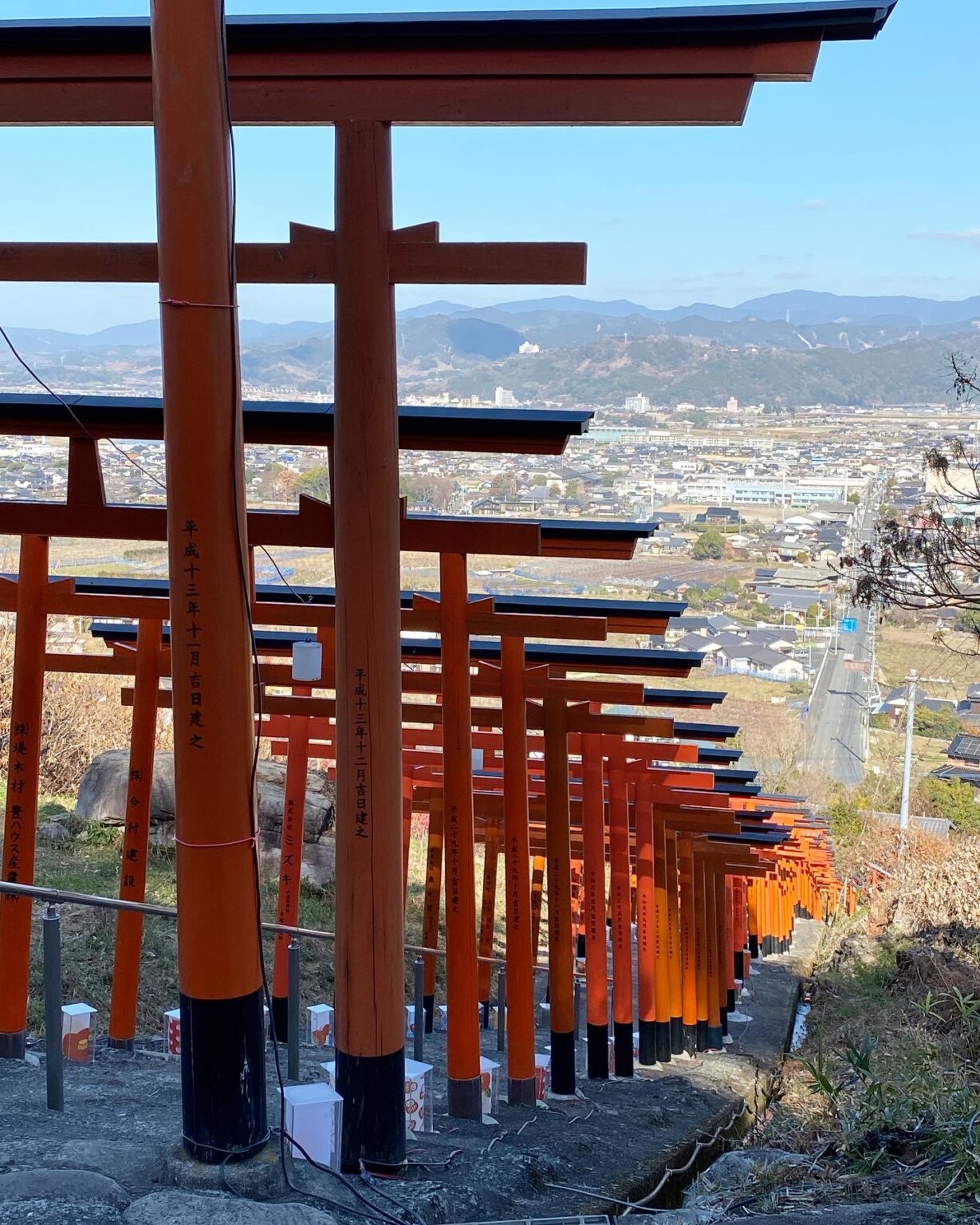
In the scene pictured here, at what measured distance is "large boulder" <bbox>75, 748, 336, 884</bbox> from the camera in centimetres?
1527

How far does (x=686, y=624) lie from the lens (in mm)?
27641

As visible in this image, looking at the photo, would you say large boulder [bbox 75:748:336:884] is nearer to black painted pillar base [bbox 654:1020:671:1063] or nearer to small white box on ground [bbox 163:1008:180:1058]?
black painted pillar base [bbox 654:1020:671:1063]

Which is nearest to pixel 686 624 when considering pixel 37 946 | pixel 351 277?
pixel 37 946

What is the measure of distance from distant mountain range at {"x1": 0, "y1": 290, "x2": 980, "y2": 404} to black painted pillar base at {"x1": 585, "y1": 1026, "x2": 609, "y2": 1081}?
366 inches

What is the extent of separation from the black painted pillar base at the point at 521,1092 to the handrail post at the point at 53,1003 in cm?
379

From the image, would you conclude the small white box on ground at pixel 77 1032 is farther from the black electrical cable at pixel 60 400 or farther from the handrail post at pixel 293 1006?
the black electrical cable at pixel 60 400

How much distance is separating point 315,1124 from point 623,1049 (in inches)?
287

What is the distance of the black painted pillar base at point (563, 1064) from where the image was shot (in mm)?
9695

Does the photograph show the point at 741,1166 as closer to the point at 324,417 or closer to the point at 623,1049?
the point at 324,417

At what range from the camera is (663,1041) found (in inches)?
513

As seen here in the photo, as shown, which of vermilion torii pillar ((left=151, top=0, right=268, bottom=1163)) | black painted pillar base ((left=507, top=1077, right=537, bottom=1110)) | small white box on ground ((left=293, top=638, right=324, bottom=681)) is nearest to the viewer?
vermilion torii pillar ((left=151, top=0, right=268, bottom=1163))

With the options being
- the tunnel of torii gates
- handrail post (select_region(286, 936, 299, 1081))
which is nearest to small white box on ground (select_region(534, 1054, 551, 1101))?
the tunnel of torii gates

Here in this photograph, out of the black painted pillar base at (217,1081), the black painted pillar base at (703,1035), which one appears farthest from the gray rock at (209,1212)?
the black painted pillar base at (703,1035)

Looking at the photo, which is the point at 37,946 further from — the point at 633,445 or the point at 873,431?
the point at 873,431
